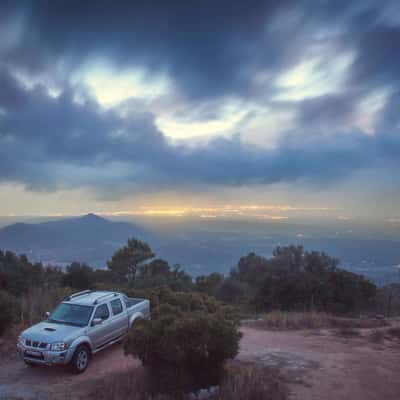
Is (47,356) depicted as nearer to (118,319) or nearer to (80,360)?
(80,360)

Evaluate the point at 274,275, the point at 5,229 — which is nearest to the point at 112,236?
the point at 5,229

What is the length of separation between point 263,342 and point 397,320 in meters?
6.84

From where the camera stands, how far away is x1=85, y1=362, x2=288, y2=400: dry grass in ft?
18.6

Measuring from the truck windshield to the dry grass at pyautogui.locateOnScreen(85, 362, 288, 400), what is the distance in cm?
Result: 184

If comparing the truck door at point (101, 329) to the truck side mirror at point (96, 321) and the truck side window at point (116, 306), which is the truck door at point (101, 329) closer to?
the truck side mirror at point (96, 321)

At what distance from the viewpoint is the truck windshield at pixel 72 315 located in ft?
27.3

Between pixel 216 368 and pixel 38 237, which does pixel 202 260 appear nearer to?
pixel 38 237

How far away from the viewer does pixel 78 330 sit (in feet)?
26.0

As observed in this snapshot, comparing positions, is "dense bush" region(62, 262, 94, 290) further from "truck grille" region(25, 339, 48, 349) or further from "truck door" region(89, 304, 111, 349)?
"truck grille" region(25, 339, 48, 349)

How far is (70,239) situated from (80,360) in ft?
204

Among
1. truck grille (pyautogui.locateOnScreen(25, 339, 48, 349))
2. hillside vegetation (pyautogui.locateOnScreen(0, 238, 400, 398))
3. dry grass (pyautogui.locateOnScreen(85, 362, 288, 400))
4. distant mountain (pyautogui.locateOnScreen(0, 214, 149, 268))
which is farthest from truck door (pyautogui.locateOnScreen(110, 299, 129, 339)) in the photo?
distant mountain (pyautogui.locateOnScreen(0, 214, 149, 268))

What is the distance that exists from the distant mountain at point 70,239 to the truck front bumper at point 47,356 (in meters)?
40.4

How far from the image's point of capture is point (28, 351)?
750 cm

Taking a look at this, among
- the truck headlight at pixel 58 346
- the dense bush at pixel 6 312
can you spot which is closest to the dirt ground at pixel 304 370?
the truck headlight at pixel 58 346
